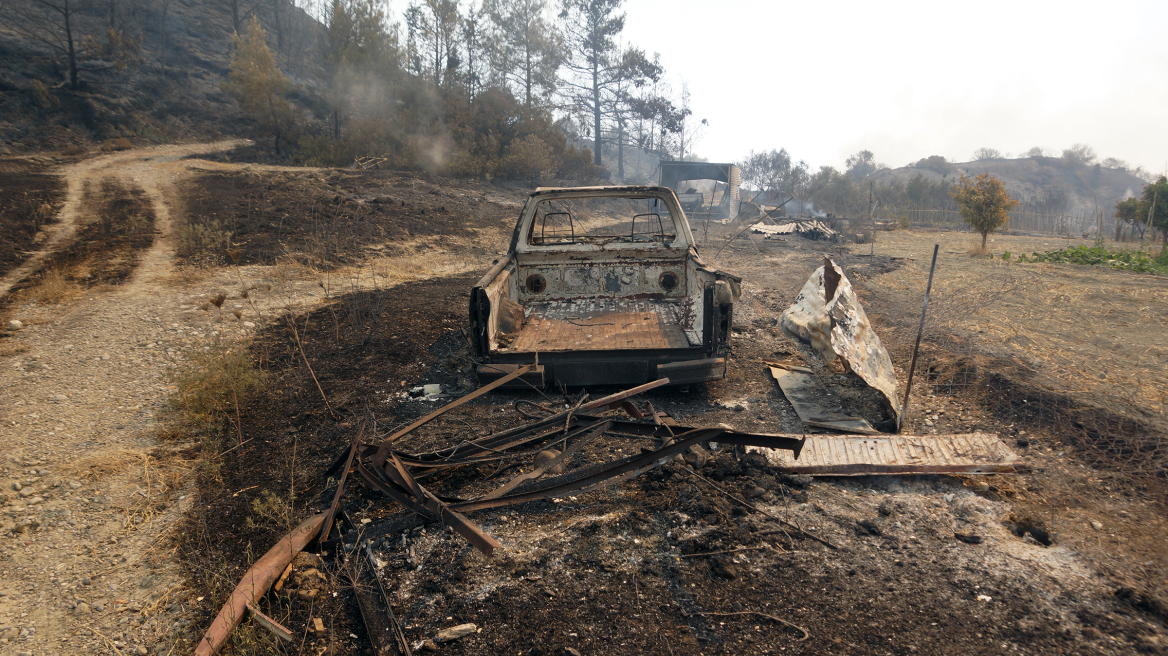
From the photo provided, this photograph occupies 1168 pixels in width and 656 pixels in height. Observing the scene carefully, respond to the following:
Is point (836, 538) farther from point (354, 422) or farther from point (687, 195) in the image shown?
point (687, 195)

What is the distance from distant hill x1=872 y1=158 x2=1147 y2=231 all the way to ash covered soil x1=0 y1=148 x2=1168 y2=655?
2048 inches

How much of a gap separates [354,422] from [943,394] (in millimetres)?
4377

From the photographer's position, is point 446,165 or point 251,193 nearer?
point 251,193

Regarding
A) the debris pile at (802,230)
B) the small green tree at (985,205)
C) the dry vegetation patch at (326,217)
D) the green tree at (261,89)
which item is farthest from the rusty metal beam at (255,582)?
the green tree at (261,89)

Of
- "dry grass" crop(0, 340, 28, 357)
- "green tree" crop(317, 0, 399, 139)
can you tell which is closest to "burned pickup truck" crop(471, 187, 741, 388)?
"dry grass" crop(0, 340, 28, 357)

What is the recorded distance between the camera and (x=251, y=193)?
40.2 ft

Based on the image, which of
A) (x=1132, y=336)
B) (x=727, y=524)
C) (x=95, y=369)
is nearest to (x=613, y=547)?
(x=727, y=524)

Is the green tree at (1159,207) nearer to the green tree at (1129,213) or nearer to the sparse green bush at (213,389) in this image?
the green tree at (1129,213)

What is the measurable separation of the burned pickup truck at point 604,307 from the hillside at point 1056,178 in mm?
50644

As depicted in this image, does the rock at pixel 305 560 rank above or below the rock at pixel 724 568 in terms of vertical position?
below

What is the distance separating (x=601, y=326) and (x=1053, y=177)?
64987 millimetres

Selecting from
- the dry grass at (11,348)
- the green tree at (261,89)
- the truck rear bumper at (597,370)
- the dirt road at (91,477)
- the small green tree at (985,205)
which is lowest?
the dirt road at (91,477)

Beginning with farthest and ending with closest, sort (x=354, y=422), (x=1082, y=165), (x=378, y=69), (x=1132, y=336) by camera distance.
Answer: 1. (x=1082, y=165)
2. (x=378, y=69)
3. (x=1132, y=336)
4. (x=354, y=422)

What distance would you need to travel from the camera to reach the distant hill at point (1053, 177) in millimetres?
48094
